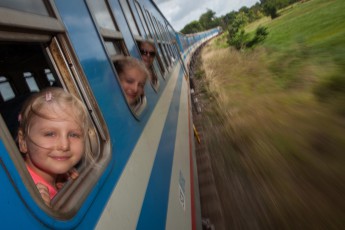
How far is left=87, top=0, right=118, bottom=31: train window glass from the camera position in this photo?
235cm

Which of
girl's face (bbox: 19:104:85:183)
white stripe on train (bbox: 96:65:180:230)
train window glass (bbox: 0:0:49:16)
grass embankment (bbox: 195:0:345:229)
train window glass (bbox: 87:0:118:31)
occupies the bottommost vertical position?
grass embankment (bbox: 195:0:345:229)

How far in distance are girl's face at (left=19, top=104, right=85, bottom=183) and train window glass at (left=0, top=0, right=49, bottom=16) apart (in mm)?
406

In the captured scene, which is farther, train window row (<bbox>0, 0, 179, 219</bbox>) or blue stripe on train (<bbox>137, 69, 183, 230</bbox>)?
blue stripe on train (<bbox>137, 69, 183, 230</bbox>)

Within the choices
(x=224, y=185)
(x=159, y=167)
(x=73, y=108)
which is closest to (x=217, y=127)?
(x=224, y=185)

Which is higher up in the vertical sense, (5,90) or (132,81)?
(5,90)

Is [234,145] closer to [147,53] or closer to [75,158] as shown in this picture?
[147,53]

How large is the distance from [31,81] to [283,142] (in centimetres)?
439

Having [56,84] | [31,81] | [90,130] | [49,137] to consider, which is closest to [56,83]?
[56,84]

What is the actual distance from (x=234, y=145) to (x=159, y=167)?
4.25 metres

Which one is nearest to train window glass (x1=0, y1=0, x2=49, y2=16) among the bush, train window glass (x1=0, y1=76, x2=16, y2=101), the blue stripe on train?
the blue stripe on train

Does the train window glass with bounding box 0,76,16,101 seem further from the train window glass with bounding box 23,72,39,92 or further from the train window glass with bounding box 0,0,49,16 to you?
the train window glass with bounding box 0,0,49,16

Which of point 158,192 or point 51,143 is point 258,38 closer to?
point 158,192

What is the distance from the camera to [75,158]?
55.4 inches

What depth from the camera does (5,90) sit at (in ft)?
8.98
